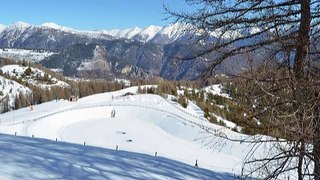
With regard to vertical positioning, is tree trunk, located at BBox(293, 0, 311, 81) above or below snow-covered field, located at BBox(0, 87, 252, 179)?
above

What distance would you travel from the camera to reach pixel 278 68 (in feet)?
20.0

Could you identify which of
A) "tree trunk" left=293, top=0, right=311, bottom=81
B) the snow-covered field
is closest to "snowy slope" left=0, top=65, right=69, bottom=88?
the snow-covered field

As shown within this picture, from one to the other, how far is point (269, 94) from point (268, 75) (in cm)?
59

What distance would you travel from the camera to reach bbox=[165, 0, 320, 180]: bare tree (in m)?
5.09

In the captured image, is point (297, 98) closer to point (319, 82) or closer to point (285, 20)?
point (319, 82)

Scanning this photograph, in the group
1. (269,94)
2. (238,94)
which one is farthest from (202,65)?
(269,94)

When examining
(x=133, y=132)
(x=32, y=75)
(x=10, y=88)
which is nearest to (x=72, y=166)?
(x=133, y=132)

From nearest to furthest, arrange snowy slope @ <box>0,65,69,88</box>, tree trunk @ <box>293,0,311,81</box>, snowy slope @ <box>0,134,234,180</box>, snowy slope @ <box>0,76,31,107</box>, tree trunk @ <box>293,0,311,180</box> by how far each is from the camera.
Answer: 1. tree trunk @ <box>293,0,311,180</box>
2. tree trunk @ <box>293,0,311,81</box>
3. snowy slope @ <box>0,134,234,180</box>
4. snowy slope @ <box>0,76,31,107</box>
5. snowy slope @ <box>0,65,69,88</box>

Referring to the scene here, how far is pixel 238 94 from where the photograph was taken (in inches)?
233

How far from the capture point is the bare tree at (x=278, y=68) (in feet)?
16.7

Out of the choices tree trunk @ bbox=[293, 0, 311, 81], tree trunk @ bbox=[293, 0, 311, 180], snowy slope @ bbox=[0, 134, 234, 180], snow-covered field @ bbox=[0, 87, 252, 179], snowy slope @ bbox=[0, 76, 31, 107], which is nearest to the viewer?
tree trunk @ bbox=[293, 0, 311, 180]

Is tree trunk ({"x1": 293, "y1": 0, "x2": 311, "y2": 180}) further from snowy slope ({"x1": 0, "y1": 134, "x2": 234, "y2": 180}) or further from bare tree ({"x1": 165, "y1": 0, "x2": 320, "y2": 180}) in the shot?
snowy slope ({"x1": 0, "y1": 134, "x2": 234, "y2": 180})

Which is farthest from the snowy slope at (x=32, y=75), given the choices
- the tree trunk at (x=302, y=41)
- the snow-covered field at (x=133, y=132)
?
the tree trunk at (x=302, y=41)

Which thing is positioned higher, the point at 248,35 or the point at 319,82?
the point at 248,35
